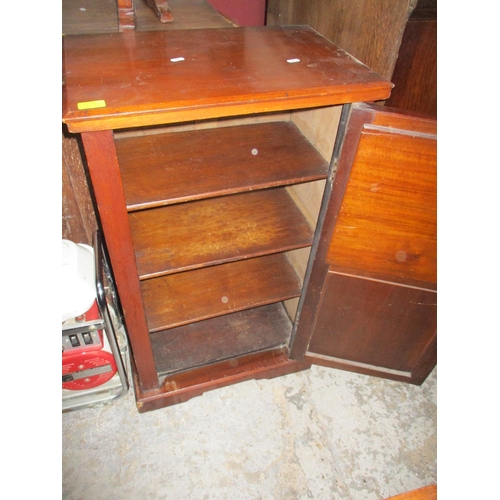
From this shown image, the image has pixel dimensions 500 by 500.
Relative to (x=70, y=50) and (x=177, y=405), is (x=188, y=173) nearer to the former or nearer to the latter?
(x=70, y=50)

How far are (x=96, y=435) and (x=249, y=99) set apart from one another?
53.6 inches

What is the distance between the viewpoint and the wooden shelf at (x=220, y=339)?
1567 mm

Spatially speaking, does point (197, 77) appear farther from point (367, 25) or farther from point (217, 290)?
point (217, 290)

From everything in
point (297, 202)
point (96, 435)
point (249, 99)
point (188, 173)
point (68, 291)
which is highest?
point (249, 99)

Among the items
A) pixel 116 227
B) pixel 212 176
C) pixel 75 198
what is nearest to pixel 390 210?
pixel 212 176

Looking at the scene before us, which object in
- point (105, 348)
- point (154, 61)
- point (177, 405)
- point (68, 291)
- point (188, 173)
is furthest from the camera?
point (177, 405)

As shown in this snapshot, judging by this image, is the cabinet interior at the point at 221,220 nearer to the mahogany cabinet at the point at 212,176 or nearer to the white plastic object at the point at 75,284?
the mahogany cabinet at the point at 212,176

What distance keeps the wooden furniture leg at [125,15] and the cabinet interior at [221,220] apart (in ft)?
1.03

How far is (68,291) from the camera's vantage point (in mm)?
1242

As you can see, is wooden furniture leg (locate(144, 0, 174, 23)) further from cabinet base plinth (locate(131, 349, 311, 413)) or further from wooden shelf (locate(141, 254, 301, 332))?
cabinet base plinth (locate(131, 349, 311, 413))

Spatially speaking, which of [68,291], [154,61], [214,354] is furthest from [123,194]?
[214,354]

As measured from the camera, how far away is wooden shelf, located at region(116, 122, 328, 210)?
3.29 ft

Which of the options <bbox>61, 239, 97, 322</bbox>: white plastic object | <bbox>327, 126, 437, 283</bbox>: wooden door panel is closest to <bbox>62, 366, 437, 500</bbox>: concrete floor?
<bbox>61, 239, 97, 322</bbox>: white plastic object

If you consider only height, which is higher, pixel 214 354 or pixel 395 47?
pixel 395 47
